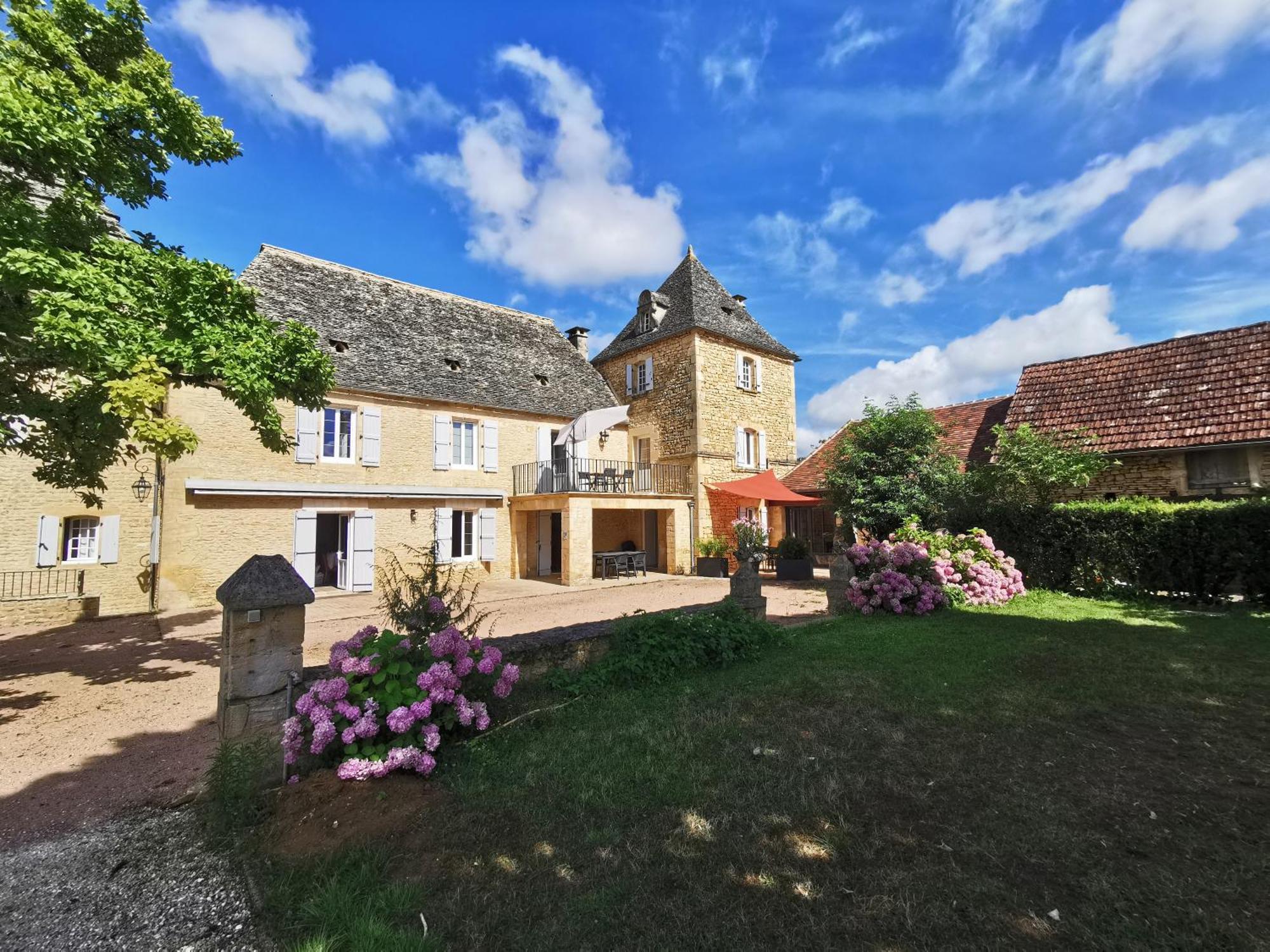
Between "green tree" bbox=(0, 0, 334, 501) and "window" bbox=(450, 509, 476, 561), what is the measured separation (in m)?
9.09

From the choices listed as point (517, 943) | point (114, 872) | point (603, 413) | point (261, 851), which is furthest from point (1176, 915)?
point (603, 413)

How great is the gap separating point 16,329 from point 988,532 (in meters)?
14.6

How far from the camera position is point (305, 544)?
1277 centimetres

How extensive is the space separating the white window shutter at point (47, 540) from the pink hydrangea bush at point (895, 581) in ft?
50.0

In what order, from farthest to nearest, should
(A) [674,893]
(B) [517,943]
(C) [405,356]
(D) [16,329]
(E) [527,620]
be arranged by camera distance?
(C) [405,356] → (E) [527,620] → (D) [16,329] → (A) [674,893] → (B) [517,943]

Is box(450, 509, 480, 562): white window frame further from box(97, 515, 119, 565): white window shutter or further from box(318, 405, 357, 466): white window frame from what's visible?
box(97, 515, 119, 565): white window shutter

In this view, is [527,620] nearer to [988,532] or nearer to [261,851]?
[261,851]

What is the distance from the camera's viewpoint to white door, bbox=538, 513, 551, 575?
17188mm

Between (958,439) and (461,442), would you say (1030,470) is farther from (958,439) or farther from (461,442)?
(461,442)

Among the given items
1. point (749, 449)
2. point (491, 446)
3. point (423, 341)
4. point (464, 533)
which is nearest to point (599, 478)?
point (491, 446)

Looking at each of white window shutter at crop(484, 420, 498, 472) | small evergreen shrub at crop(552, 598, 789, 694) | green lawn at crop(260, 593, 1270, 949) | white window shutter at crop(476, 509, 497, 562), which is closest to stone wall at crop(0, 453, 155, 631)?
white window shutter at crop(476, 509, 497, 562)

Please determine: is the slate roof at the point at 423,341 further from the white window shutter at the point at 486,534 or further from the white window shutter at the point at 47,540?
the white window shutter at the point at 47,540

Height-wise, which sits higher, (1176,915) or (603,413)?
(603,413)

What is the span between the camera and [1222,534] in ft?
29.1
